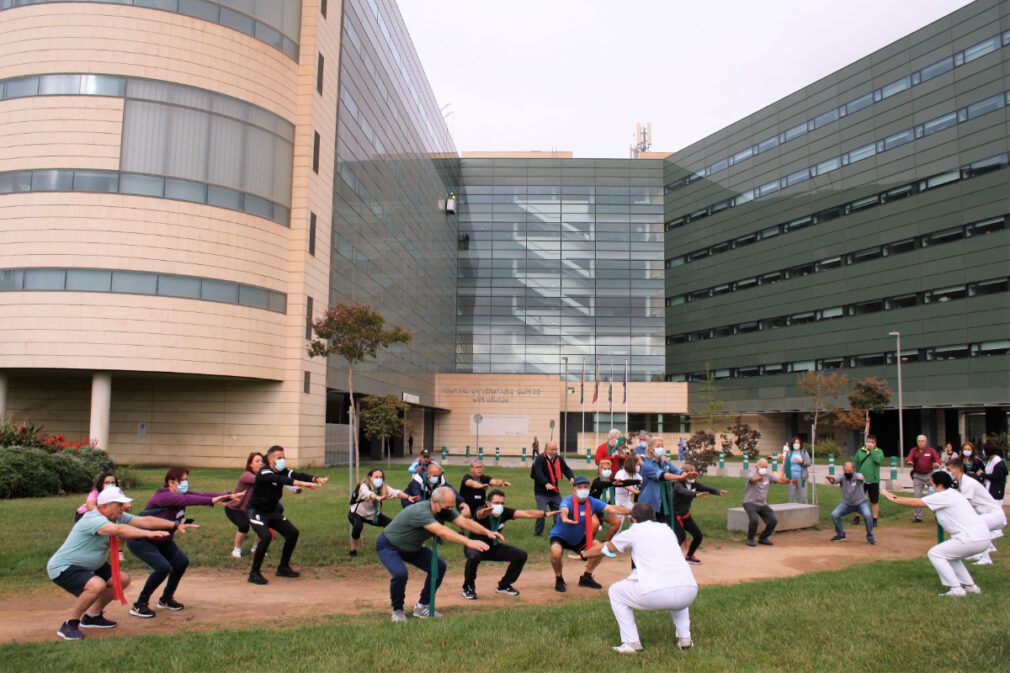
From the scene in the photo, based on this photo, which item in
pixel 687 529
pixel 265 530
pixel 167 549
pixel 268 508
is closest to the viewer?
pixel 167 549

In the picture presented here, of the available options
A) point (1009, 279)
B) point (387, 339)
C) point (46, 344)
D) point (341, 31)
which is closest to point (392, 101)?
point (341, 31)

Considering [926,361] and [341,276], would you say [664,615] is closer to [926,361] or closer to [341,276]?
[341,276]

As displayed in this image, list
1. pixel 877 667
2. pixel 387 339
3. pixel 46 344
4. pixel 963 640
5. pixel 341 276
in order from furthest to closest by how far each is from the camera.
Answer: pixel 341 276 < pixel 46 344 < pixel 387 339 < pixel 963 640 < pixel 877 667

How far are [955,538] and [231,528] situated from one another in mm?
12539

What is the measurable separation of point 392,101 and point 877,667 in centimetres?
4815

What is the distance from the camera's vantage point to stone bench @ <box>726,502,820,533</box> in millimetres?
16625

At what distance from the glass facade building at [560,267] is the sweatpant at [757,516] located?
6001 cm

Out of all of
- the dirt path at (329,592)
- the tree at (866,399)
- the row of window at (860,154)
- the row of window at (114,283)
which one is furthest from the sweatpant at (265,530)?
the row of window at (860,154)

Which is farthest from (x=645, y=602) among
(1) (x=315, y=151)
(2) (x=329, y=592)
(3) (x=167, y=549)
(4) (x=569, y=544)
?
(1) (x=315, y=151)

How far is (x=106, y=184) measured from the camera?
29.7 meters

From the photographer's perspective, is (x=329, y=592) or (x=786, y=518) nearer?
(x=329, y=592)

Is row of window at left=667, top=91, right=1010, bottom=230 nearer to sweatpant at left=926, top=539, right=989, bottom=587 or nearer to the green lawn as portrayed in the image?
the green lawn

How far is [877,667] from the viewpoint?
6.72 meters

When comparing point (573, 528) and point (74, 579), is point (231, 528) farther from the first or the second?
point (573, 528)
